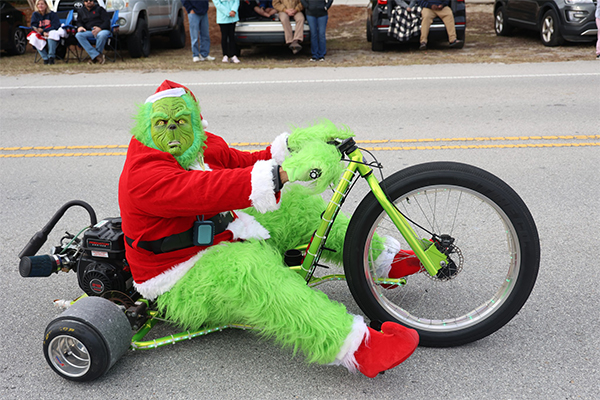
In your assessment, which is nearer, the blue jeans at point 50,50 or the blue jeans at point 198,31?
the blue jeans at point 198,31

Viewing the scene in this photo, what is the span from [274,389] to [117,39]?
Result: 11187 millimetres

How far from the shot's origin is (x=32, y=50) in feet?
47.8

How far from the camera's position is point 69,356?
2.67 metres

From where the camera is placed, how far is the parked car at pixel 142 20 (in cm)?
1188

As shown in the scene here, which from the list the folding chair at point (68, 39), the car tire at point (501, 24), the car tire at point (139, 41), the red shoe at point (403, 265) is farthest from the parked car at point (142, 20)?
the red shoe at point (403, 265)

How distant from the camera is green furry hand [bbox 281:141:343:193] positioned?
2.40 meters

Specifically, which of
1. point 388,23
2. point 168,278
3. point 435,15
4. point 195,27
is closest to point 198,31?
point 195,27

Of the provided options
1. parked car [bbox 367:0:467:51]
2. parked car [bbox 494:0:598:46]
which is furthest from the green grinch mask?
parked car [bbox 494:0:598:46]

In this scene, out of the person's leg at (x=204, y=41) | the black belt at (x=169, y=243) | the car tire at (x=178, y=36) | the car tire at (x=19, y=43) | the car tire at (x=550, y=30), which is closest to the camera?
the black belt at (x=169, y=243)

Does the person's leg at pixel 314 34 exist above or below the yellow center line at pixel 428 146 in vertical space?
above

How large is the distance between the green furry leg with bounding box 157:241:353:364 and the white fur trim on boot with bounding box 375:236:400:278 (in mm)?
533

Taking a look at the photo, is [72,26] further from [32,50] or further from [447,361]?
[447,361]

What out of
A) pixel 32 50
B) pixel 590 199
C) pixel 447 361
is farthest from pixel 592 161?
pixel 32 50

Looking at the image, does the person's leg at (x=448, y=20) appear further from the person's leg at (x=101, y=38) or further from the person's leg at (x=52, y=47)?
the person's leg at (x=52, y=47)
